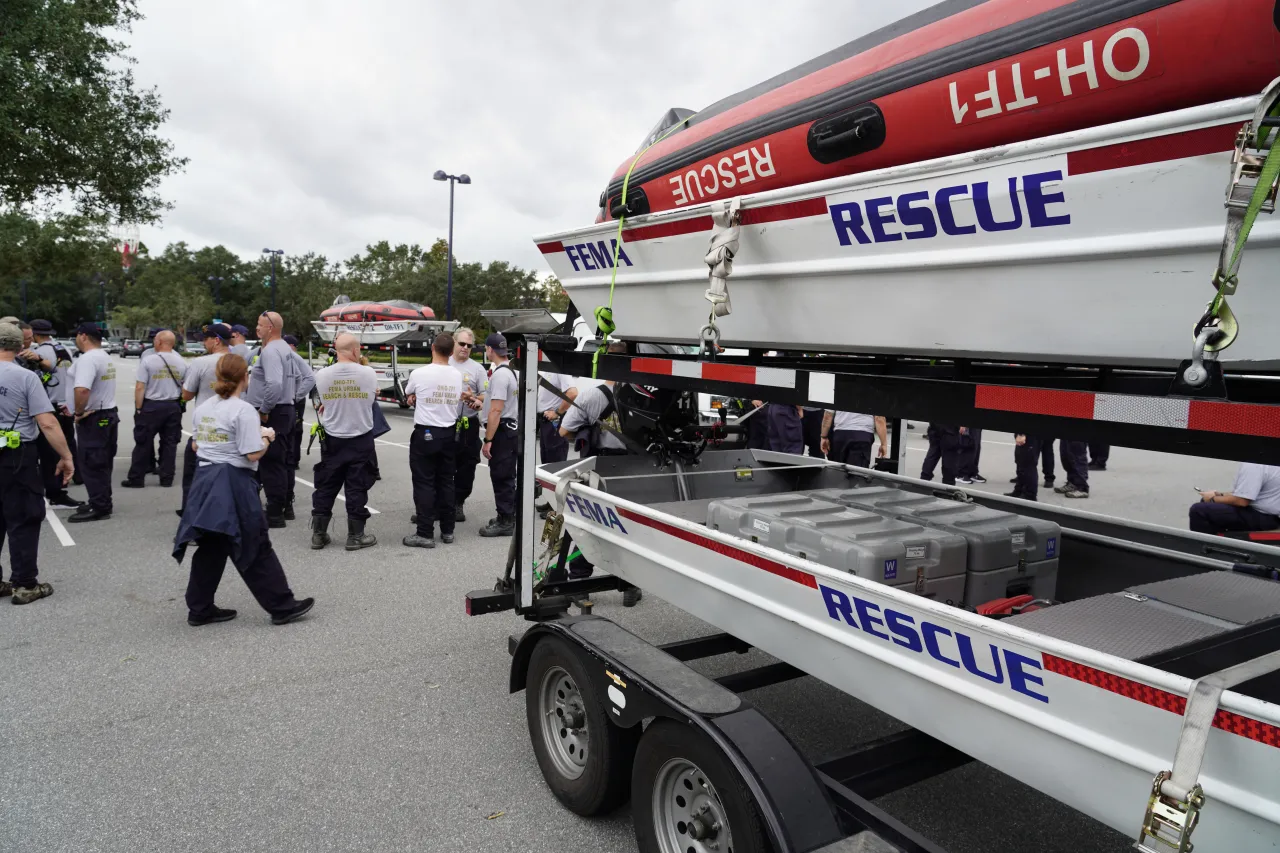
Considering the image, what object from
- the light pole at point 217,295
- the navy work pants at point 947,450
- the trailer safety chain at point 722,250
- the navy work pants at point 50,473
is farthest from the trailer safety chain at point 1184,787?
the light pole at point 217,295

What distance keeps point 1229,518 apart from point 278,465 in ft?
25.2

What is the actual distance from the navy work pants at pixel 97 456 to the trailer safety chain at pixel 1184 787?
8853 mm

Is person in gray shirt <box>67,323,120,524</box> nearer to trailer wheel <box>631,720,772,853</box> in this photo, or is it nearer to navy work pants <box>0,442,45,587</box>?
navy work pants <box>0,442,45,587</box>

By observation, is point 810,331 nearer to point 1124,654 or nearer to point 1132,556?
point 1124,654

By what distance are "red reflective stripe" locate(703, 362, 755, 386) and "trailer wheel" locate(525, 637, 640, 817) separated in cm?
120

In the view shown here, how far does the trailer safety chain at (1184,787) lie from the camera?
1.50 m

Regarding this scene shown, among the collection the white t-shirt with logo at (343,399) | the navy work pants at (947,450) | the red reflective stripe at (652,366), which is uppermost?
the red reflective stripe at (652,366)

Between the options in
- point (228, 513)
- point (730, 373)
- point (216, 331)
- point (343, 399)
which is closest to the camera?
point (730, 373)

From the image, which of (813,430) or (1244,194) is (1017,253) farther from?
(813,430)

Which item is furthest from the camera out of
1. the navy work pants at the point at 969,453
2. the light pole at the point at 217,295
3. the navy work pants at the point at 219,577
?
the light pole at the point at 217,295

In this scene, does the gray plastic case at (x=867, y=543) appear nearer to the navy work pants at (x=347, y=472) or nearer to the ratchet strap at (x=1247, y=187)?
the ratchet strap at (x=1247, y=187)

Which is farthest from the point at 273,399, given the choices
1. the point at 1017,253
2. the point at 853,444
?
the point at 1017,253

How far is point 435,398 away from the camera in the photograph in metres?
6.88

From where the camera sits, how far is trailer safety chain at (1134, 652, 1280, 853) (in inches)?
59.1
